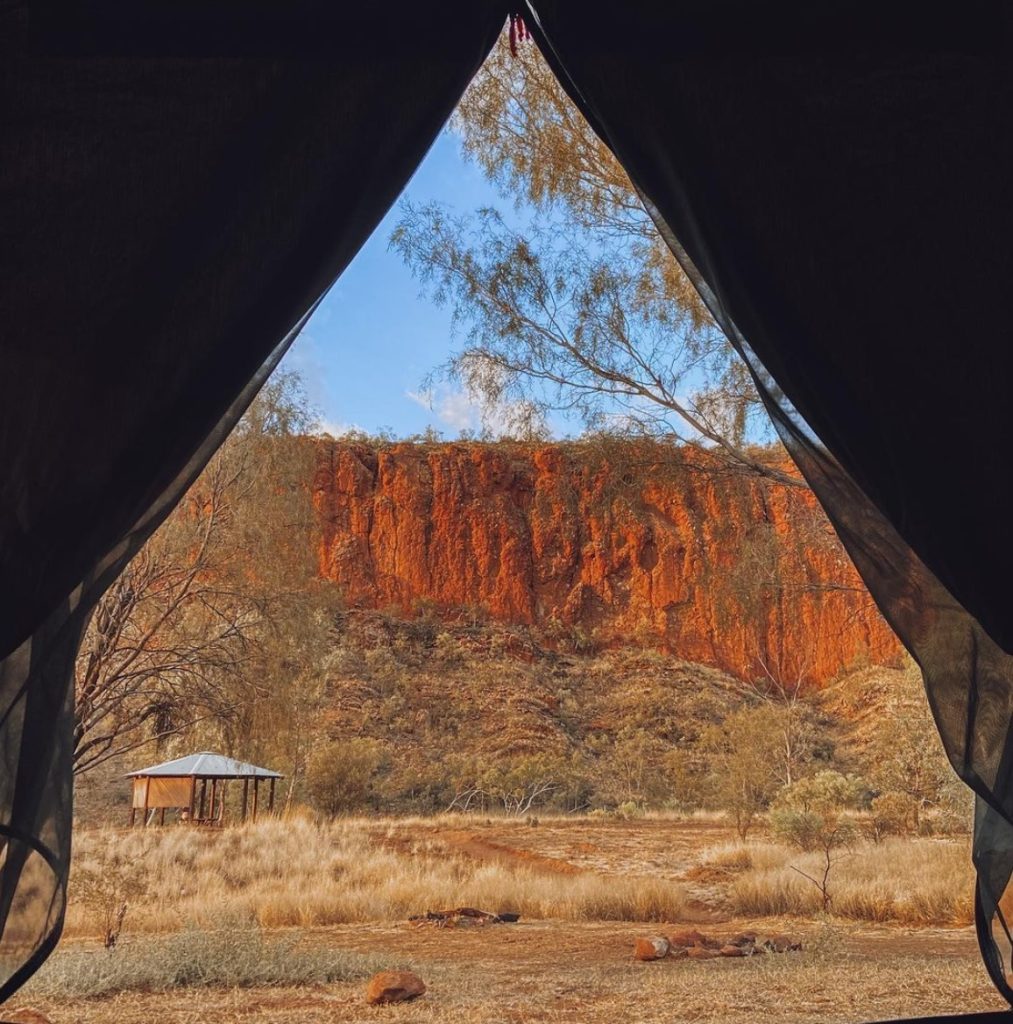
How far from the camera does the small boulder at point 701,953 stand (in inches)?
179

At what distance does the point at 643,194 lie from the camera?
168cm

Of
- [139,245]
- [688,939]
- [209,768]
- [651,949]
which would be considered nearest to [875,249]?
[139,245]

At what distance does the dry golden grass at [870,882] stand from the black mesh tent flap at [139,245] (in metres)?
5.11

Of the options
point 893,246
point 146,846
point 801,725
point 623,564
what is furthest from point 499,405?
point 623,564

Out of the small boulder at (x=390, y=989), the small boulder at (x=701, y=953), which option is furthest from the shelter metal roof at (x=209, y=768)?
the small boulder at (x=390, y=989)

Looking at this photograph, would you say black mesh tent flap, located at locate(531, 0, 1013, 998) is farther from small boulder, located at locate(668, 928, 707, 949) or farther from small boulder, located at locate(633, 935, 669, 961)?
small boulder, located at locate(668, 928, 707, 949)

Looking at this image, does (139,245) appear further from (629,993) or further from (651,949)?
(651,949)

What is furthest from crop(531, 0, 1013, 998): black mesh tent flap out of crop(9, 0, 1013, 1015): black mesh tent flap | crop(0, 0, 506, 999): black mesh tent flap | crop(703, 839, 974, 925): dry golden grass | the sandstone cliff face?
the sandstone cliff face

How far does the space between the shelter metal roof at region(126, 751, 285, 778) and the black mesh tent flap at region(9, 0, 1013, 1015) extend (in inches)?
282

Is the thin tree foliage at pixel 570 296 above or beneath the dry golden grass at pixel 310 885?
above

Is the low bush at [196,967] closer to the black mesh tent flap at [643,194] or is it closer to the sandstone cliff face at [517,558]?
the black mesh tent flap at [643,194]

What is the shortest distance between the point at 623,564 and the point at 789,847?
46.2 ft

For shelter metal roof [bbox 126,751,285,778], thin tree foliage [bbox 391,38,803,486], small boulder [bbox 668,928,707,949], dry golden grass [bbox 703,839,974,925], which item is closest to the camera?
thin tree foliage [bbox 391,38,803,486]

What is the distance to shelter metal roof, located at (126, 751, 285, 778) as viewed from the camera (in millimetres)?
8219
